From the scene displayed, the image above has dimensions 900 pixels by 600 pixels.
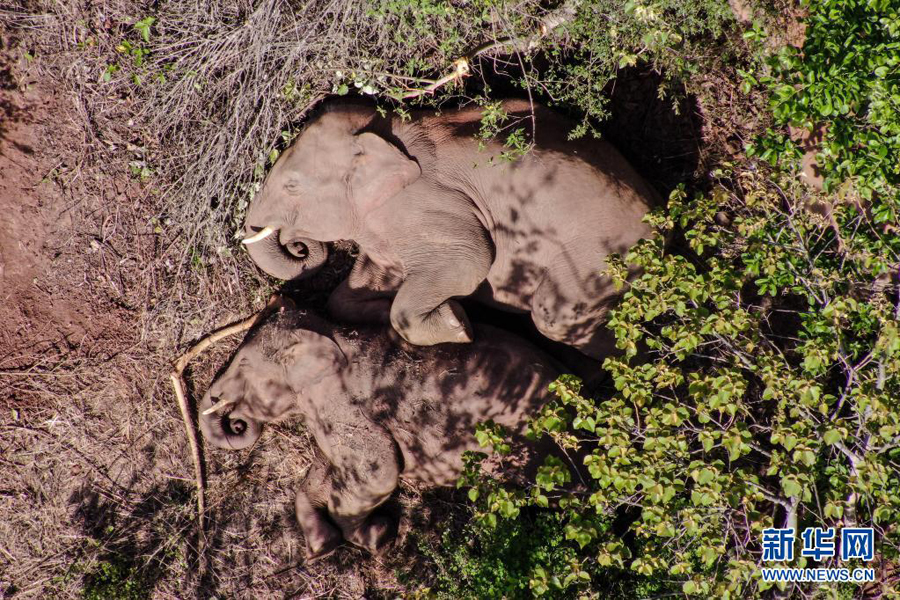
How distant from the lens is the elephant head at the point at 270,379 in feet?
19.0

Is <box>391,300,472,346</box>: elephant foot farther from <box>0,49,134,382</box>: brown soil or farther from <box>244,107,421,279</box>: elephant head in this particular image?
<box>0,49,134,382</box>: brown soil

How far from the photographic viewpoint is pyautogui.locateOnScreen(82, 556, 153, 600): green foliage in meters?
6.30

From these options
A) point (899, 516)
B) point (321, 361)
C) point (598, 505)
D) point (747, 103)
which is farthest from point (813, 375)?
point (321, 361)

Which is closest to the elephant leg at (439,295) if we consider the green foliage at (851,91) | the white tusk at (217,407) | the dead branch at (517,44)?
the dead branch at (517,44)

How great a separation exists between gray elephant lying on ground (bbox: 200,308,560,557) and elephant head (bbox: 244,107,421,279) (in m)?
0.81

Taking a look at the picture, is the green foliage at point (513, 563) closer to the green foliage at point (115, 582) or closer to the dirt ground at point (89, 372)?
the dirt ground at point (89, 372)

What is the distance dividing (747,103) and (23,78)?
22.4ft

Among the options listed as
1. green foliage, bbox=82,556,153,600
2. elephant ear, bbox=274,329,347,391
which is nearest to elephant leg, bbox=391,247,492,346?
elephant ear, bbox=274,329,347,391

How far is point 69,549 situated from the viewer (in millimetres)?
6535

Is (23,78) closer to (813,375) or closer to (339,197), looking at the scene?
(339,197)

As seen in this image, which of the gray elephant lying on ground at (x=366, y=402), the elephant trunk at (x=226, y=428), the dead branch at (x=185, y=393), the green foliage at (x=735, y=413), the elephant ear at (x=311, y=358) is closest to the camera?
the green foliage at (x=735, y=413)

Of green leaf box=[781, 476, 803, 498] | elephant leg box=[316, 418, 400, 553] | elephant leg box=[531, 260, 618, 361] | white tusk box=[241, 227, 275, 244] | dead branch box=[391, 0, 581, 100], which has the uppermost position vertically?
dead branch box=[391, 0, 581, 100]

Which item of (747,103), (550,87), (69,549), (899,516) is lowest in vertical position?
(69,549)

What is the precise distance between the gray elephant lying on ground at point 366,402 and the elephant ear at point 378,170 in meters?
1.19
